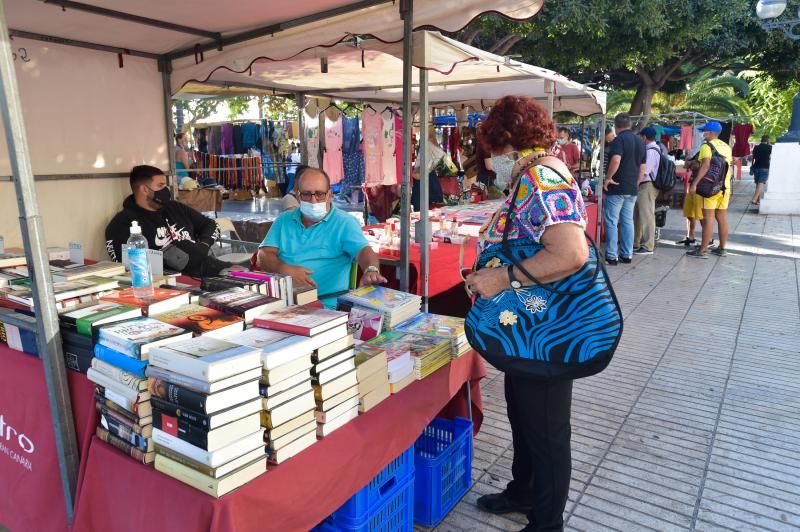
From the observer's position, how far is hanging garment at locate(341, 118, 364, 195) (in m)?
7.50

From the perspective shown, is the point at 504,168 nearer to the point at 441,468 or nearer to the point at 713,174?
the point at 441,468

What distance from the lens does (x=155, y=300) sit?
2.07 metres

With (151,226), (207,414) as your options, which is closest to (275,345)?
(207,414)

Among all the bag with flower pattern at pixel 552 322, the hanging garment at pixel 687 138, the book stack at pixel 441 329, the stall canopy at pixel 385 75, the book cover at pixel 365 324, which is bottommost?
the book stack at pixel 441 329

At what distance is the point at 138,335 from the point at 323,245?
5.28ft

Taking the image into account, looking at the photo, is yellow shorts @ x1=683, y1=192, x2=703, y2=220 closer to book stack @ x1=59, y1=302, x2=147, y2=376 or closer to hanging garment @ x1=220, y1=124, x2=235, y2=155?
book stack @ x1=59, y1=302, x2=147, y2=376

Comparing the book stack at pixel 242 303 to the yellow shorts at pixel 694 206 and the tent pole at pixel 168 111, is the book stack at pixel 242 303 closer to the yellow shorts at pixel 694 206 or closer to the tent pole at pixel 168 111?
the tent pole at pixel 168 111

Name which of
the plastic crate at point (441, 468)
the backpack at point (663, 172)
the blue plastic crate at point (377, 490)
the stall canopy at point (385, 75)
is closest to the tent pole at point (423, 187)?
the stall canopy at point (385, 75)

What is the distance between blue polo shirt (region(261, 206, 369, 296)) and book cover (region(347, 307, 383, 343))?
0.73 m

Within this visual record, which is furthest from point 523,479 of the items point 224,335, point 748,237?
point 748,237

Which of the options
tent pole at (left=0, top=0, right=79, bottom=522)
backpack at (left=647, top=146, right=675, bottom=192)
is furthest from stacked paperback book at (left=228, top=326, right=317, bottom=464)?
backpack at (left=647, top=146, right=675, bottom=192)

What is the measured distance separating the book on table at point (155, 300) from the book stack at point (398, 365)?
72cm

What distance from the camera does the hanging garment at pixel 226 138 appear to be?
11141mm

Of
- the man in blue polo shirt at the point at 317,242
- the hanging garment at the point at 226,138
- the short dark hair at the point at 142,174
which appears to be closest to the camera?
the man in blue polo shirt at the point at 317,242
